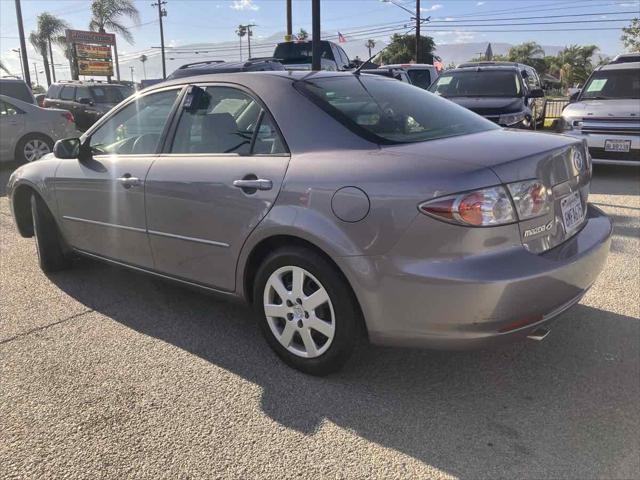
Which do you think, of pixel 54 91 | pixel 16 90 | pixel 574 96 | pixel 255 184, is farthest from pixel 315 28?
pixel 54 91

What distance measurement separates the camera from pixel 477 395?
279cm

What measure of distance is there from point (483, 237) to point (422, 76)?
1430 centimetres

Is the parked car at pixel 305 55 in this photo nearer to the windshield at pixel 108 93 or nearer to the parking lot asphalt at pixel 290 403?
the windshield at pixel 108 93

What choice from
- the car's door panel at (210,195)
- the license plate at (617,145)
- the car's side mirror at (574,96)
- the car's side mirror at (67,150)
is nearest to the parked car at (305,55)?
the car's side mirror at (574,96)

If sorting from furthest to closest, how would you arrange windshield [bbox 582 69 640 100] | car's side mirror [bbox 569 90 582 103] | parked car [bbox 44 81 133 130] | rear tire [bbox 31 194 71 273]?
1. parked car [bbox 44 81 133 130]
2. car's side mirror [bbox 569 90 582 103]
3. windshield [bbox 582 69 640 100]
4. rear tire [bbox 31 194 71 273]

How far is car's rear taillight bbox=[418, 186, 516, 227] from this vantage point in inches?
91.6

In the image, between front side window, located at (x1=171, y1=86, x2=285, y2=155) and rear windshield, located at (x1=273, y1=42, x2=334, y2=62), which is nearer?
front side window, located at (x1=171, y1=86, x2=285, y2=155)

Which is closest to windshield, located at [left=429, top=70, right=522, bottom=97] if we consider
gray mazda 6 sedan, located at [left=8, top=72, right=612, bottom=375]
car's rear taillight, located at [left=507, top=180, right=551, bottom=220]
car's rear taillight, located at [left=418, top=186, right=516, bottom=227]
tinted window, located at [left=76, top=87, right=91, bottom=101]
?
gray mazda 6 sedan, located at [left=8, top=72, right=612, bottom=375]

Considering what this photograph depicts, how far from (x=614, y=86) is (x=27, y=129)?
10.3 metres

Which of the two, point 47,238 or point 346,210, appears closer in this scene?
point 346,210

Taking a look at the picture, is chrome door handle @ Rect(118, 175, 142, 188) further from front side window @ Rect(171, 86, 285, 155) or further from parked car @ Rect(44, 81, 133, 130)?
parked car @ Rect(44, 81, 133, 130)

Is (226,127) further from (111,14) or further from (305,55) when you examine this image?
(111,14)

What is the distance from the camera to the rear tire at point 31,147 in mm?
10500

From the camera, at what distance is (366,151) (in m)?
2.66
